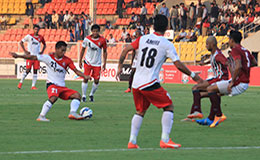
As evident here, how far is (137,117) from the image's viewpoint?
28.8 ft

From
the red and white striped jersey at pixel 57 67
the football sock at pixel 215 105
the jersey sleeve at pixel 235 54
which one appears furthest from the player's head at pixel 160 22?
the red and white striped jersey at pixel 57 67

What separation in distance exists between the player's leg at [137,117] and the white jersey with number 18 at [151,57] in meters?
0.19

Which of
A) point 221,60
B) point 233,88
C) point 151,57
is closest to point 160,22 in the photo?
point 151,57

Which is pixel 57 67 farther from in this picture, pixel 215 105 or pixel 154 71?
pixel 154 71

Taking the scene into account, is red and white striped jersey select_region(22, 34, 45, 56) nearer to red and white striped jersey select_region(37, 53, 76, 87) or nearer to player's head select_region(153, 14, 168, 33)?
red and white striped jersey select_region(37, 53, 76, 87)

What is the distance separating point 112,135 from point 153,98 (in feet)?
5.94

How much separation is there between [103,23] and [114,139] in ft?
111

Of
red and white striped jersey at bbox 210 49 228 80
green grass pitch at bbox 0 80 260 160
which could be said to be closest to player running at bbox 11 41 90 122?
green grass pitch at bbox 0 80 260 160

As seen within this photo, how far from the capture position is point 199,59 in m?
32.4

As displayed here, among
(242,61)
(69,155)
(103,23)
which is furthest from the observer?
(103,23)

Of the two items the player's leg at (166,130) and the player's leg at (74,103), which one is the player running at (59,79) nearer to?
the player's leg at (74,103)

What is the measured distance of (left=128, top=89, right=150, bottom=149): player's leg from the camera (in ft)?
28.6

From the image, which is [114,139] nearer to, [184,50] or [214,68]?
[214,68]

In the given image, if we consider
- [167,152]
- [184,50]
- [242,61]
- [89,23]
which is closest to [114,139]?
[167,152]
